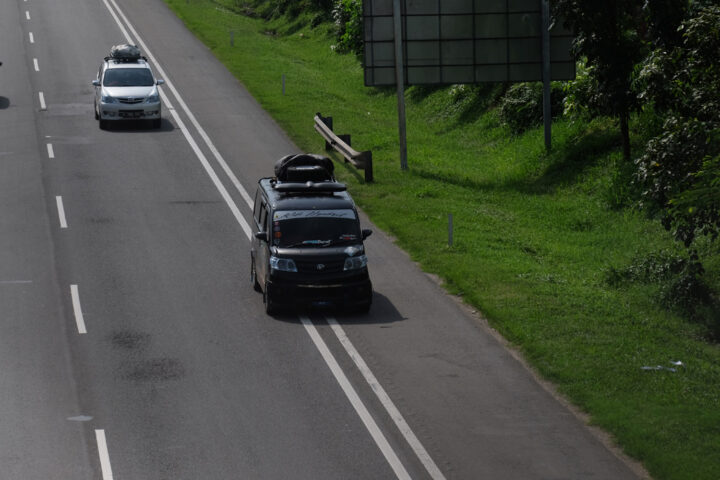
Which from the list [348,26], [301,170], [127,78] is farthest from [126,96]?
Result: [301,170]

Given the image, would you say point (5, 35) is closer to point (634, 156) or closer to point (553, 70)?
point (553, 70)

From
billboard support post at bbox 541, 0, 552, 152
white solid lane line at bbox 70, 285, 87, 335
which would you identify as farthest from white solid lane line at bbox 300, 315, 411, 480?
billboard support post at bbox 541, 0, 552, 152

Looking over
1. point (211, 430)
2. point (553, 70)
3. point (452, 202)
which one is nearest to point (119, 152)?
point (452, 202)

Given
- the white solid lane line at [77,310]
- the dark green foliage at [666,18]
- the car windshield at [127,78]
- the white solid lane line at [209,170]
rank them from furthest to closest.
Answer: the car windshield at [127,78] < the white solid lane line at [209,170] < the dark green foliage at [666,18] < the white solid lane line at [77,310]

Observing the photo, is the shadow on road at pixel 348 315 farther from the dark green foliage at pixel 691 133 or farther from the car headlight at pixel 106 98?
the car headlight at pixel 106 98

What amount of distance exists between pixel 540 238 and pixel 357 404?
A: 1143cm

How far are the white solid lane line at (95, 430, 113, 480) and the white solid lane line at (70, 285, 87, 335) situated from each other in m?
4.58

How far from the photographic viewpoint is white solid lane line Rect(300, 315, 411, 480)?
13.8 meters

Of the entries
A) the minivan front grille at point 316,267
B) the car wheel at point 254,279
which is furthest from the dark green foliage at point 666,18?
the car wheel at point 254,279

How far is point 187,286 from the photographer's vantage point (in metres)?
21.6

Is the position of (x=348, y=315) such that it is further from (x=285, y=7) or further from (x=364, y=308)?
(x=285, y=7)

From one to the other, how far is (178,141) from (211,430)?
21.0 meters

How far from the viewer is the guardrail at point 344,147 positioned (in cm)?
3056

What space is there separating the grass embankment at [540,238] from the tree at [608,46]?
2047mm
